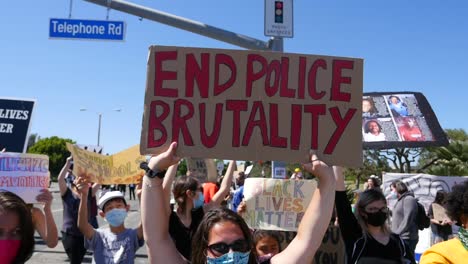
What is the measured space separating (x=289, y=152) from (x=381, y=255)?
1267mm

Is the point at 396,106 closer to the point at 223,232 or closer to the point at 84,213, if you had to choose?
the point at 84,213

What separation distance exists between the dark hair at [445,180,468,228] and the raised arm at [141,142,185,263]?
1672 mm

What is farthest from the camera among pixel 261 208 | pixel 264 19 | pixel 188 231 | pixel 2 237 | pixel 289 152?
pixel 264 19

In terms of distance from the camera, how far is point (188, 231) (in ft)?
11.8

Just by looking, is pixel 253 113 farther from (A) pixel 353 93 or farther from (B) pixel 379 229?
(B) pixel 379 229

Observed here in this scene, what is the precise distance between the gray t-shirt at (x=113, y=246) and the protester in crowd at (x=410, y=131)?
10.3 m

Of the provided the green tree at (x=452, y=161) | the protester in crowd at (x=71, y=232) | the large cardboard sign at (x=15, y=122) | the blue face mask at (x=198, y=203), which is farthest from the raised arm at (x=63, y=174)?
the green tree at (x=452, y=161)

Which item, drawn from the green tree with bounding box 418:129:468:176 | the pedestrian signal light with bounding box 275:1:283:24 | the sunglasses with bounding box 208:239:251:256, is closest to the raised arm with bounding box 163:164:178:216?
the sunglasses with bounding box 208:239:251:256

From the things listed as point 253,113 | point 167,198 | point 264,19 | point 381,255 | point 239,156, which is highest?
point 264,19

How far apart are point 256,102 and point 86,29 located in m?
7.81

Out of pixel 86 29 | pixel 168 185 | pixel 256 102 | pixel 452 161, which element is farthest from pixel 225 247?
pixel 452 161

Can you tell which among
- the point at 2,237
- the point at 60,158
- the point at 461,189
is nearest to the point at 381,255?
the point at 461,189

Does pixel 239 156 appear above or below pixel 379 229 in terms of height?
above

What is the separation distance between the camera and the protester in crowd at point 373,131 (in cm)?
1382
